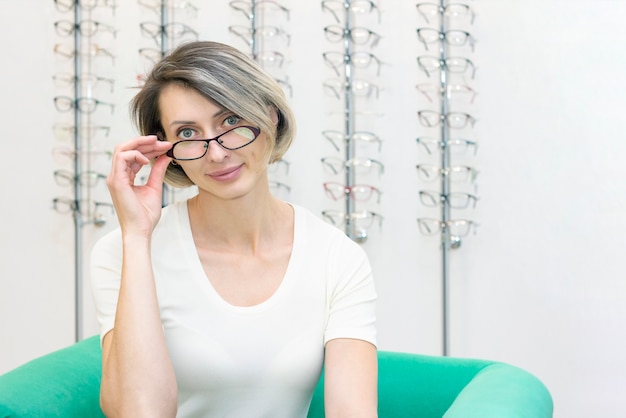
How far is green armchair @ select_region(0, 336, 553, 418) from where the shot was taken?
154cm

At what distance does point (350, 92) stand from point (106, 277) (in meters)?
2.09

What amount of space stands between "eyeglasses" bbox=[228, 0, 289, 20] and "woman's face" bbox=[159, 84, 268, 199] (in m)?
2.03

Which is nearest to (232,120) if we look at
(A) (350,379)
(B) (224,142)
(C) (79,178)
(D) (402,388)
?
(B) (224,142)

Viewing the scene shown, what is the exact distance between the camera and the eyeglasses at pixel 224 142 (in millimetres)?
1636

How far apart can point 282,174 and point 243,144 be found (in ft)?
6.55

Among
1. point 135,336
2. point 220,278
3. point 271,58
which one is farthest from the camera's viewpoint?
point 271,58

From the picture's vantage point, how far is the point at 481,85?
3.51 m

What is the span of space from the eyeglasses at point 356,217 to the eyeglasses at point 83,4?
1452mm

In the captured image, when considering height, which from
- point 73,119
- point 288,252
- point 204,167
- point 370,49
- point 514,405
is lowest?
point 514,405

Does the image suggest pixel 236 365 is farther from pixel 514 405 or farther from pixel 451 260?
pixel 451 260

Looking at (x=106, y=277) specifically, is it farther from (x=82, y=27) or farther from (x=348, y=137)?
(x=82, y=27)

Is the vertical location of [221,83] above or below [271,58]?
below

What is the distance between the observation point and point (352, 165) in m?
3.53

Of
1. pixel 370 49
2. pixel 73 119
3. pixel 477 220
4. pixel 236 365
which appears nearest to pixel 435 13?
pixel 370 49
